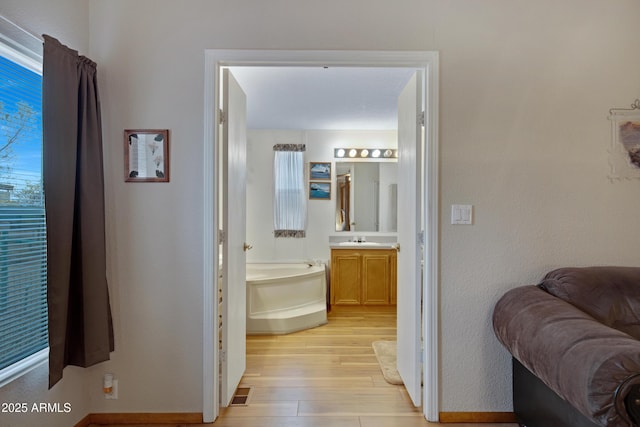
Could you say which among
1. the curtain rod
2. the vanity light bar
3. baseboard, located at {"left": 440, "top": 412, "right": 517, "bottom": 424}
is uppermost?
the vanity light bar

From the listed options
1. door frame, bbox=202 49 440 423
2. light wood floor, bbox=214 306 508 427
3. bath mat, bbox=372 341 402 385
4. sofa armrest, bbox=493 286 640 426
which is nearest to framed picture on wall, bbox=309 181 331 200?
light wood floor, bbox=214 306 508 427

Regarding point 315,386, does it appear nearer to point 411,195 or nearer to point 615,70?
point 411,195

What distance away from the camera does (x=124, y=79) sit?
188cm

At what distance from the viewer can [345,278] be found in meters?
4.25

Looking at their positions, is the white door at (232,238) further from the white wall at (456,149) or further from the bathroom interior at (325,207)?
the bathroom interior at (325,207)

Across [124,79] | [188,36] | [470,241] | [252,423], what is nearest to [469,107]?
[470,241]

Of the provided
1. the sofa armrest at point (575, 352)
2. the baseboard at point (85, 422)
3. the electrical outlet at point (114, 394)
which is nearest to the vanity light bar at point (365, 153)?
the sofa armrest at point (575, 352)

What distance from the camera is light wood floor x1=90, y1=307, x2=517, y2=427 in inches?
76.4

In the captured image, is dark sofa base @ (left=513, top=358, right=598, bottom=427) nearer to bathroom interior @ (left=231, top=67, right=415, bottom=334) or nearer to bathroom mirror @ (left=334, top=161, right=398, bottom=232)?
bathroom interior @ (left=231, top=67, right=415, bottom=334)

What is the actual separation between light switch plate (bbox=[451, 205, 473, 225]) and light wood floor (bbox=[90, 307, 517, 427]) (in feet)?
3.84

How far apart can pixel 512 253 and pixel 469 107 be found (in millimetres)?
893

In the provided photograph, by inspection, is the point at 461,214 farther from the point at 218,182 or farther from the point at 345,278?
the point at 345,278

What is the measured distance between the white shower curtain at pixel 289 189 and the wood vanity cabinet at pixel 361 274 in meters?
0.74

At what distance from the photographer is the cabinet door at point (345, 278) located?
13.9 feet
